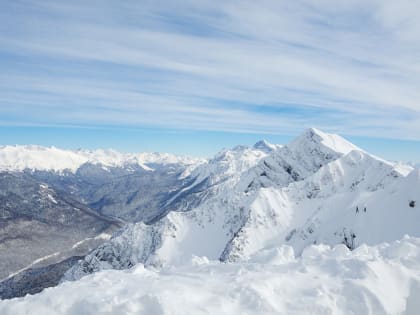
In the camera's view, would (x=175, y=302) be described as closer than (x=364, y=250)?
Yes

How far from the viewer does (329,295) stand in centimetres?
2833

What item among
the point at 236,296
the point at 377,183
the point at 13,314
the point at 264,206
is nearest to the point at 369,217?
the point at 377,183

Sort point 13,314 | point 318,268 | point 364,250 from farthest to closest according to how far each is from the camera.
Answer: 1. point 364,250
2. point 318,268
3. point 13,314

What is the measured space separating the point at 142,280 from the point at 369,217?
4832 inches

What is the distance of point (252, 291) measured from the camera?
1076 inches

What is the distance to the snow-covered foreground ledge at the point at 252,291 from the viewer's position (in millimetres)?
24922

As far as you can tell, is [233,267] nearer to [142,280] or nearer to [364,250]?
[142,280]

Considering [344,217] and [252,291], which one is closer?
[252,291]

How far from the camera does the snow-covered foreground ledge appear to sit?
24.9m

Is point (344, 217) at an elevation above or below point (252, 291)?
below

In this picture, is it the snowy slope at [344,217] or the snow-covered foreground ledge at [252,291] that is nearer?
the snow-covered foreground ledge at [252,291]

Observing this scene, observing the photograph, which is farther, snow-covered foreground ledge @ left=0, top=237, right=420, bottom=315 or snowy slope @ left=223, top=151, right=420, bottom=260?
snowy slope @ left=223, top=151, right=420, bottom=260

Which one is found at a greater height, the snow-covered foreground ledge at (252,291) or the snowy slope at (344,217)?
the snow-covered foreground ledge at (252,291)

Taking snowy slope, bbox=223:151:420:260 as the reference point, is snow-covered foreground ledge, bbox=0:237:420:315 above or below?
above
